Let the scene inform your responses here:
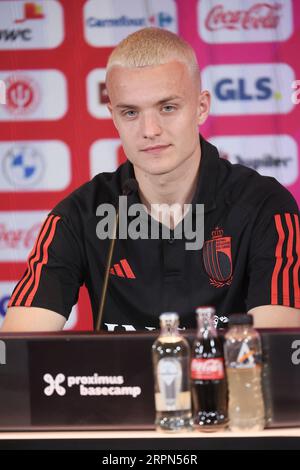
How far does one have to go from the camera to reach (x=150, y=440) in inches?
48.7

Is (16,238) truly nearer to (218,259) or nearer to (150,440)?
(218,259)

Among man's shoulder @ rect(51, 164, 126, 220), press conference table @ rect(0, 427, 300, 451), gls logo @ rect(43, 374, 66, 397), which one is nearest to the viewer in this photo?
press conference table @ rect(0, 427, 300, 451)

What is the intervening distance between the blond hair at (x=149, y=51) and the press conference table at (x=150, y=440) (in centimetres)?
96

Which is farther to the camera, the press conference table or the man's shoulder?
the man's shoulder

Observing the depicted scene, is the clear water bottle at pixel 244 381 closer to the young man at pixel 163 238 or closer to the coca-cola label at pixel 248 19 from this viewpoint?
the young man at pixel 163 238

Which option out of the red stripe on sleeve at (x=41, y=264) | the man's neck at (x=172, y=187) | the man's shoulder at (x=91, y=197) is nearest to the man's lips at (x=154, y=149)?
the man's neck at (x=172, y=187)

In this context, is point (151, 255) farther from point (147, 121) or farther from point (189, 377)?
point (189, 377)

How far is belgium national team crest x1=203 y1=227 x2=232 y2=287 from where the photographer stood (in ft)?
6.48

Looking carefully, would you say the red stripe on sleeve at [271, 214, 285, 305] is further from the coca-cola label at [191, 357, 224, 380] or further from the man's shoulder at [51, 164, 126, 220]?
the coca-cola label at [191, 357, 224, 380]

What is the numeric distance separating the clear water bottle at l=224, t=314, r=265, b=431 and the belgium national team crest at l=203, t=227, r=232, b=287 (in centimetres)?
70

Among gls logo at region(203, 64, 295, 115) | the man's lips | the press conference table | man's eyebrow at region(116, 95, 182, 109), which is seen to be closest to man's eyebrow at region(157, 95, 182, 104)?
man's eyebrow at region(116, 95, 182, 109)

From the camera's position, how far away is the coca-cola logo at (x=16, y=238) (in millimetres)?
3252

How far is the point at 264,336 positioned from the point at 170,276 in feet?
2.38
